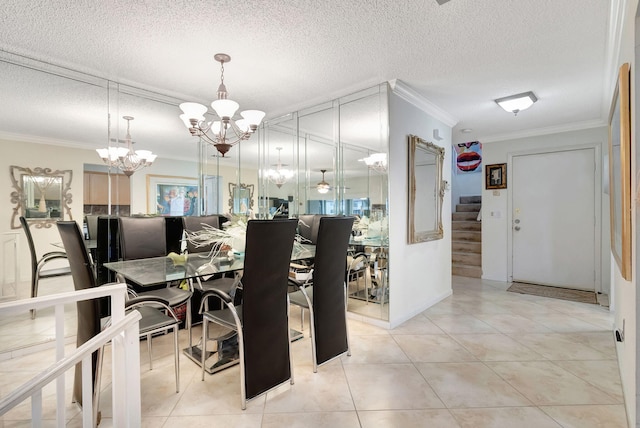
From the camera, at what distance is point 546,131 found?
4.37 m

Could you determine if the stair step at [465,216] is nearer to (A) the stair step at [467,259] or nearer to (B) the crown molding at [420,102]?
(A) the stair step at [467,259]

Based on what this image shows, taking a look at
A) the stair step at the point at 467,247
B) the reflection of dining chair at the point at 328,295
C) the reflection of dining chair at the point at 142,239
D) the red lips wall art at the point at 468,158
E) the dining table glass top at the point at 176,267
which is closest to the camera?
the dining table glass top at the point at 176,267

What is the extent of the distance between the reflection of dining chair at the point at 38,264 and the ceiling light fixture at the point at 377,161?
8.92 ft

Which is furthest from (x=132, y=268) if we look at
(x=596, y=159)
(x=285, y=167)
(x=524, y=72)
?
(x=596, y=159)

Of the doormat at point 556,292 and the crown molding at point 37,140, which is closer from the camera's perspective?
the crown molding at point 37,140

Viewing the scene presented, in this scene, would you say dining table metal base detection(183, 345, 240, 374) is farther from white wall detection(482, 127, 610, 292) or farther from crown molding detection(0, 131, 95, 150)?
white wall detection(482, 127, 610, 292)

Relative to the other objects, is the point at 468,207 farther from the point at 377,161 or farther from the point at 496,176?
the point at 377,161

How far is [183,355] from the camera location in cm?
237

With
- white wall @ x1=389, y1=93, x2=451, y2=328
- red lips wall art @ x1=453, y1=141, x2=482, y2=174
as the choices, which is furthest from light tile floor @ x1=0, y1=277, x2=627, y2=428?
red lips wall art @ x1=453, y1=141, x2=482, y2=174

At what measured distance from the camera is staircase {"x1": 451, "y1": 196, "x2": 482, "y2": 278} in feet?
17.1

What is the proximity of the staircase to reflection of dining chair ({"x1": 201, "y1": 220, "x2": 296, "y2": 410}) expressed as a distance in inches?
167

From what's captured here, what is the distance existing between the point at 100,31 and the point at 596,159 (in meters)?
5.55

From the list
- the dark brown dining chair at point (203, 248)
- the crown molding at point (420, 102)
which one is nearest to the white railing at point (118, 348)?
the dark brown dining chair at point (203, 248)

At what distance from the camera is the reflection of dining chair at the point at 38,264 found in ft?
7.93
